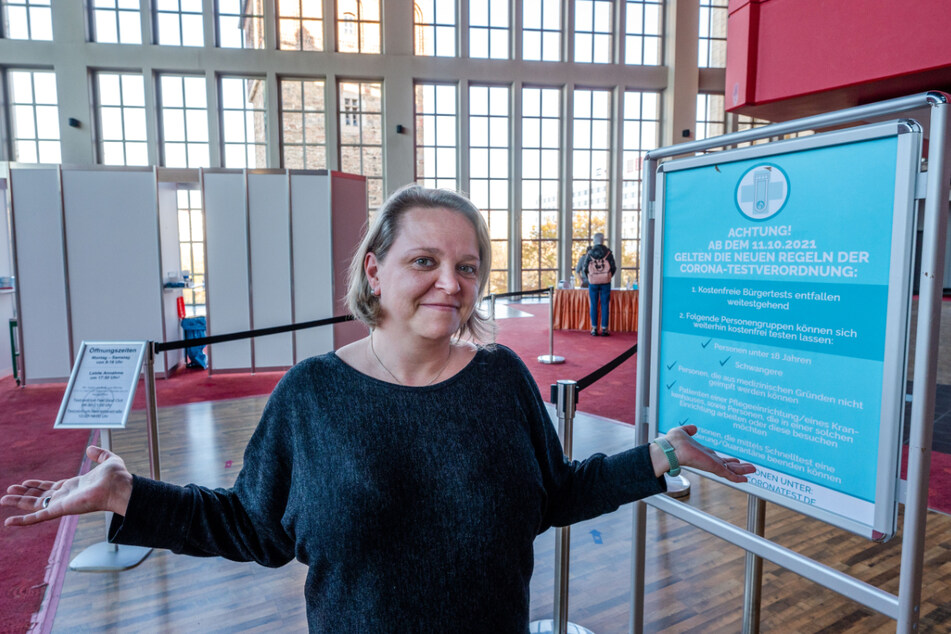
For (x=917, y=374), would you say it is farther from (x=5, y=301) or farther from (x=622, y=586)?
(x=5, y=301)

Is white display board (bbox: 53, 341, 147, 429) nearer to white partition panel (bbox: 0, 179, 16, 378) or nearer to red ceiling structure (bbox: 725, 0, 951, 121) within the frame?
white partition panel (bbox: 0, 179, 16, 378)

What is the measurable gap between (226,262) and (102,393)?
16.7 feet

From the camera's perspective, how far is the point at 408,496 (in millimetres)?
1177

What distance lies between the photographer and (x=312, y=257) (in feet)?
26.3

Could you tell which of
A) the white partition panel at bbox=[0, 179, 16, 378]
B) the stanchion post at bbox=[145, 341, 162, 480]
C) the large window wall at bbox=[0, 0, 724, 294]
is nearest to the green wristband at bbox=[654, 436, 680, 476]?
the stanchion post at bbox=[145, 341, 162, 480]

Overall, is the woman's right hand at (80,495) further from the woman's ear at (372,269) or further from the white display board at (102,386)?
the white display board at (102,386)

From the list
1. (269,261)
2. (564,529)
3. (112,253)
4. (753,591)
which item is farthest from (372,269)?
(112,253)

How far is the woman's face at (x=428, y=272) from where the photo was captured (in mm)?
1266

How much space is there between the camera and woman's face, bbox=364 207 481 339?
1.27m

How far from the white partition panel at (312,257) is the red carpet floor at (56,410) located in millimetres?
797

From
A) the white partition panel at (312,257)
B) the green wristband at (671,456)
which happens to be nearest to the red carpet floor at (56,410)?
the white partition panel at (312,257)

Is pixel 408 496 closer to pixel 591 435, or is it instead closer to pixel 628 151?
pixel 591 435

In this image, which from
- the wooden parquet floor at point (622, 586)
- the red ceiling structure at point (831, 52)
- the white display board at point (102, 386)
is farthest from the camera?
the red ceiling structure at point (831, 52)

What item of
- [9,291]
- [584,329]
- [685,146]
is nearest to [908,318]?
[685,146]
